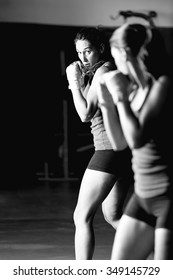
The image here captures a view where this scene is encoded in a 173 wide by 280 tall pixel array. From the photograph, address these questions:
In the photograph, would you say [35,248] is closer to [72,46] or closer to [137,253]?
[137,253]

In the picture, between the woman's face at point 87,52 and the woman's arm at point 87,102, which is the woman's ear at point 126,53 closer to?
the woman's arm at point 87,102

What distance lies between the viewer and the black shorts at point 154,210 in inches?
91.0

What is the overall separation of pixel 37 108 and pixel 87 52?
659 centimetres

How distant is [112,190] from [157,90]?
1.42 meters

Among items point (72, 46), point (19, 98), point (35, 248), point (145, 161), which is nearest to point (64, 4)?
point (72, 46)

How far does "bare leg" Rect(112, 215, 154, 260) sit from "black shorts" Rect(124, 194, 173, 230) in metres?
0.02

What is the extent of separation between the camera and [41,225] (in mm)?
5832

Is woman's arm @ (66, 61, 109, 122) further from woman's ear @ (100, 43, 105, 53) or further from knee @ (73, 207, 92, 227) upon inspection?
knee @ (73, 207, 92, 227)

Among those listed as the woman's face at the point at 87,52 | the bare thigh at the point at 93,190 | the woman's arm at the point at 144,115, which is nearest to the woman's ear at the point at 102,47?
the woman's face at the point at 87,52

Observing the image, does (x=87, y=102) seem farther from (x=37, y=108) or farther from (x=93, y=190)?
(x=37, y=108)

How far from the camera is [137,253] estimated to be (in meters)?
2.46

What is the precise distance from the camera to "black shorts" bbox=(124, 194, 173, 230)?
231 centimetres

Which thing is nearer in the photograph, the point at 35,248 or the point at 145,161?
the point at 145,161
